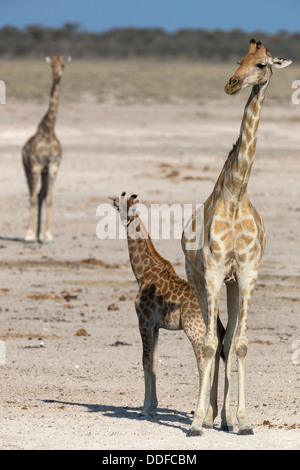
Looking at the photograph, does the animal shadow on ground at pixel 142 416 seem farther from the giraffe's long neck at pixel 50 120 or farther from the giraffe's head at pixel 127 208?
the giraffe's long neck at pixel 50 120

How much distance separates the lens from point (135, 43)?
287 feet

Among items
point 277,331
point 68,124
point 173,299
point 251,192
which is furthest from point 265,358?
point 68,124

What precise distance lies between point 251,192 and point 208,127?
10.5 meters

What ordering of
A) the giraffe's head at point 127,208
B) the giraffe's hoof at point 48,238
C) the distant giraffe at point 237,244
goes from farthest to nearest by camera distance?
the giraffe's hoof at point 48,238 → the giraffe's head at point 127,208 → the distant giraffe at point 237,244

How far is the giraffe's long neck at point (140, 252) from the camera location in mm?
9320

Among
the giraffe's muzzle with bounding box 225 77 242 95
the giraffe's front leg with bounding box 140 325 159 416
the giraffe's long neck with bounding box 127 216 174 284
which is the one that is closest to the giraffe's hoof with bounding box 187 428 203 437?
the giraffe's front leg with bounding box 140 325 159 416

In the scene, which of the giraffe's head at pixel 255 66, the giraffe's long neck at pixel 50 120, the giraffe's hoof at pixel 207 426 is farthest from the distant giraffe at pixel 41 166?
the giraffe's head at pixel 255 66

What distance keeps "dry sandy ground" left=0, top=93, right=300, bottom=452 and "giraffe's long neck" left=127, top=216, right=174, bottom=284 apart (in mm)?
1017

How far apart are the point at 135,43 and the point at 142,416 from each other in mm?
80541

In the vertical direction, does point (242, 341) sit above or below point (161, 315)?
below

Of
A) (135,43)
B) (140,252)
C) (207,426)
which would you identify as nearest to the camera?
(207,426)

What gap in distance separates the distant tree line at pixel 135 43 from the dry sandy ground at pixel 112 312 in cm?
4989

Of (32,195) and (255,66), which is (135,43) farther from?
(255,66)

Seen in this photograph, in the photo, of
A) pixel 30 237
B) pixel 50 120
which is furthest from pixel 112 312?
pixel 50 120
